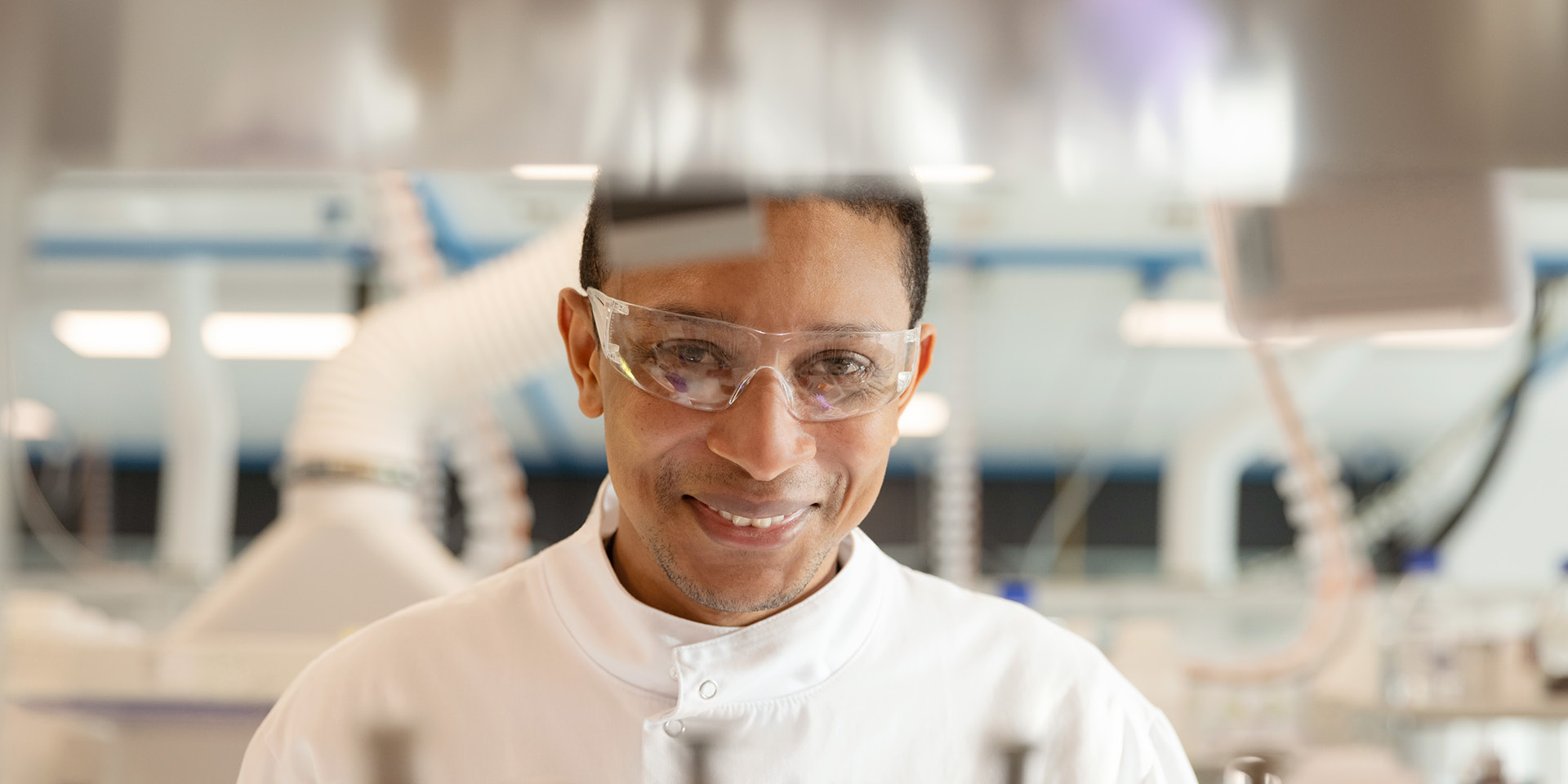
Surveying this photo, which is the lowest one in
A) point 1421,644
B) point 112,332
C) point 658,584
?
point 1421,644

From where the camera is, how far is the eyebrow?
610 mm

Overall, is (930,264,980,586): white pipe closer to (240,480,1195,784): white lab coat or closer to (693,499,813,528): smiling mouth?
(240,480,1195,784): white lab coat

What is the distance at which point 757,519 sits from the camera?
667mm

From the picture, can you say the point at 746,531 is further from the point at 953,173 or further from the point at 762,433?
the point at 953,173

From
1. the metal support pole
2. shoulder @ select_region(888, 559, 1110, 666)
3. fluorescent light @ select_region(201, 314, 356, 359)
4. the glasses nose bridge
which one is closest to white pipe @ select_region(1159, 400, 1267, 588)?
fluorescent light @ select_region(201, 314, 356, 359)

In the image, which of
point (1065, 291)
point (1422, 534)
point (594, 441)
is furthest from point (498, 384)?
point (1422, 534)

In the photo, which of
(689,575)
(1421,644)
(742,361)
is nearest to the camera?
(742,361)

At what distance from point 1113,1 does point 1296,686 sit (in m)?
3.15

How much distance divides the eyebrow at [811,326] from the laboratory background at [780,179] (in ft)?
0.23

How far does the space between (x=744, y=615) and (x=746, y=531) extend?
0.48 feet

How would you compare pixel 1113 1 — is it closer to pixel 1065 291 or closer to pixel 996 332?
pixel 1065 291

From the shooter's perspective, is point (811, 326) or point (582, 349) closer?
point (811, 326)

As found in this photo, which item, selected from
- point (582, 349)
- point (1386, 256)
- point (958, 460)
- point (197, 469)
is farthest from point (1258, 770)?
point (197, 469)

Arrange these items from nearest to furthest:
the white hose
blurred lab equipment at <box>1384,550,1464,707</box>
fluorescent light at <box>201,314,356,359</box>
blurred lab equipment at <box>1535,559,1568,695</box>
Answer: the white hose → blurred lab equipment at <box>1535,559,1568,695</box> → blurred lab equipment at <box>1384,550,1464,707</box> → fluorescent light at <box>201,314,356,359</box>
